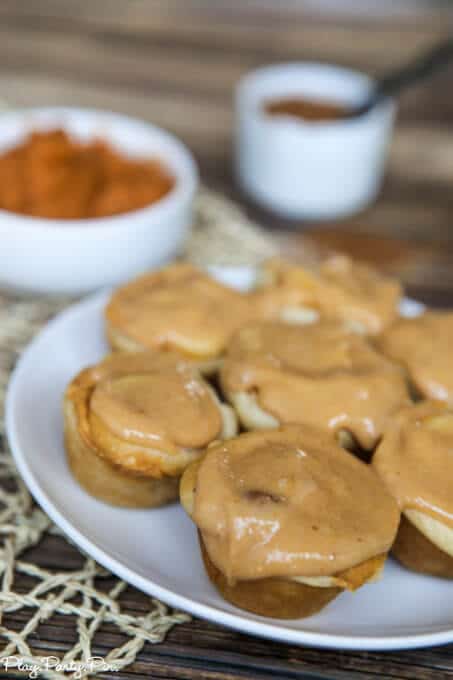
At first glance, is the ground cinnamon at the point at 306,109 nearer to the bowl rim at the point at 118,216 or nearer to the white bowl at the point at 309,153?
the white bowl at the point at 309,153

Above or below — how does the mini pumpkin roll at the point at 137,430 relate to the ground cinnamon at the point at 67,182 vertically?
below

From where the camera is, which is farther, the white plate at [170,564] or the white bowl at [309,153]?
the white bowl at [309,153]

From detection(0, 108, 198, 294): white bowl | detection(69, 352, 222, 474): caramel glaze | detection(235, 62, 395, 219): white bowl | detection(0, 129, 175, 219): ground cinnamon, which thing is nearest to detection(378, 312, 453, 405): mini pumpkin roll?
detection(69, 352, 222, 474): caramel glaze

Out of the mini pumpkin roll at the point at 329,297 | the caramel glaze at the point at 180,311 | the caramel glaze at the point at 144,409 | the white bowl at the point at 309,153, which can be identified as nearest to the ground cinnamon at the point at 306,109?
the white bowl at the point at 309,153

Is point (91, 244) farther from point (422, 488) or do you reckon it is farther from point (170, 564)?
point (422, 488)

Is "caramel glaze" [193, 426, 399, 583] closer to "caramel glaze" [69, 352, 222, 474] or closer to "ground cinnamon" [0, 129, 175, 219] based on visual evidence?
"caramel glaze" [69, 352, 222, 474]

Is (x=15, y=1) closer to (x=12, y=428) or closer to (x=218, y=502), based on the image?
(x=12, y=428)

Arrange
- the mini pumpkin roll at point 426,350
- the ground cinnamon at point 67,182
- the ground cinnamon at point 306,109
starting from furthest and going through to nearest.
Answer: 1. the ground cinnamon at point 306,109
2. the ground cinnamon at point 67,182
3. the mini pumpkin roll at point 426,350
